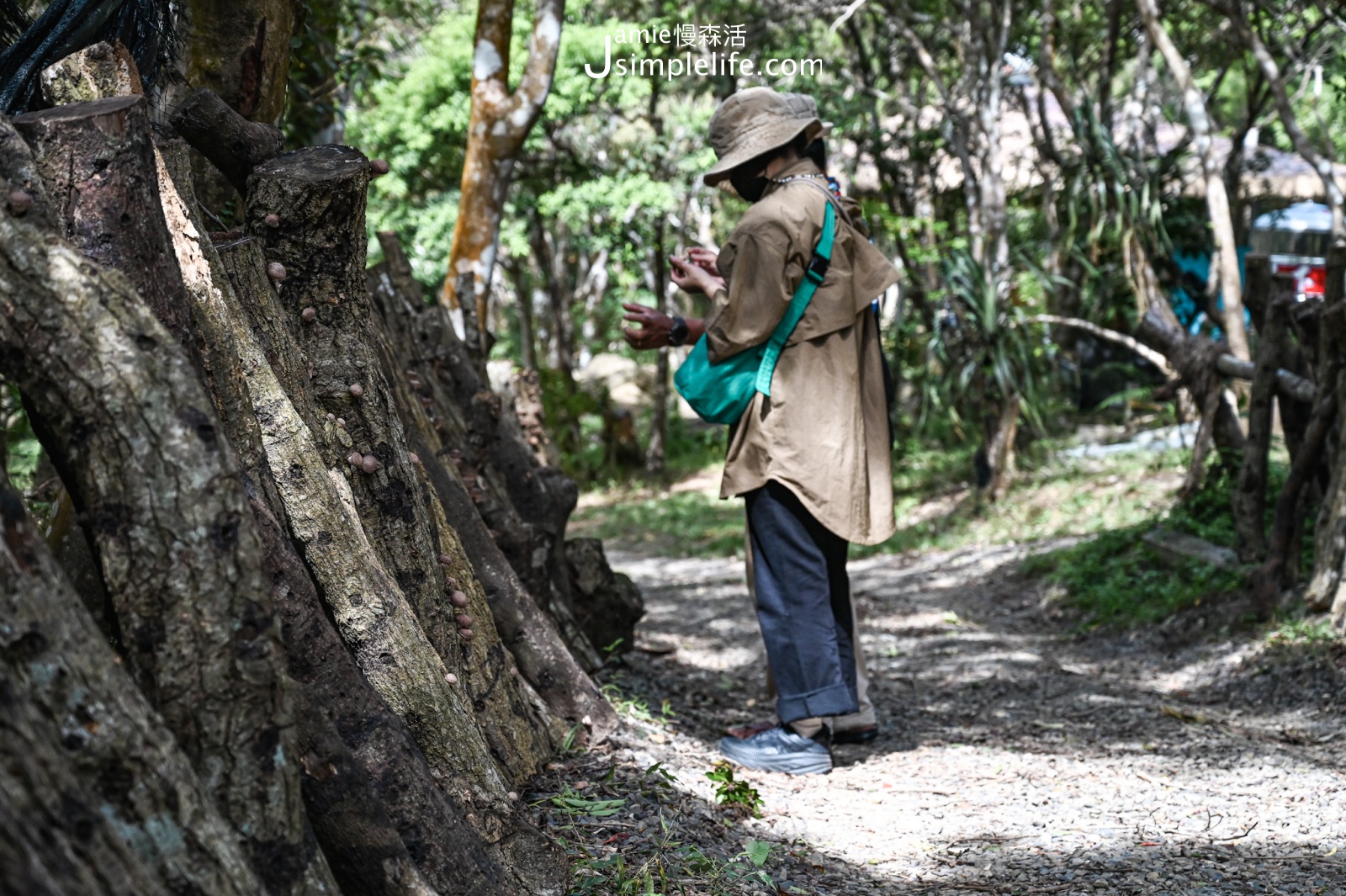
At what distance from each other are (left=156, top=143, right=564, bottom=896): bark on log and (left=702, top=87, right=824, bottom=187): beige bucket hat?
198cm

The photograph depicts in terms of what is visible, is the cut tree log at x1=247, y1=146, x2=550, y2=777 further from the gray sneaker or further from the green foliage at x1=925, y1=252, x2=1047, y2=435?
the green foliage at x1=925, y1=252, x2=1047, y2=435

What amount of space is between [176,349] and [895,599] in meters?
6.45

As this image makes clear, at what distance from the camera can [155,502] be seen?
1.71 metres

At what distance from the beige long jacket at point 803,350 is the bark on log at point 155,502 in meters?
2.19

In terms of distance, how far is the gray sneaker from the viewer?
149 inches

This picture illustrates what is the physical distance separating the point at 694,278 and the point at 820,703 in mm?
1480

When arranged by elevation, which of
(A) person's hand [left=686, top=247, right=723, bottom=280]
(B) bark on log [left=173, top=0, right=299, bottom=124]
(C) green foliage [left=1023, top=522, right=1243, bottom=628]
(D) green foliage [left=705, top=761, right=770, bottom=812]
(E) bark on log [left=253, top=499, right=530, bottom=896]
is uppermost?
(B) bark on log [left=173, top=0, right=299, bottom=124]

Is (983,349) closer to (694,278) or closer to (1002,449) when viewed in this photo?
(1002,449)

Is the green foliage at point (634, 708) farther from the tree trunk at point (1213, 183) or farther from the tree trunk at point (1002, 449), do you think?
the tree trunk at point (1002, 449)

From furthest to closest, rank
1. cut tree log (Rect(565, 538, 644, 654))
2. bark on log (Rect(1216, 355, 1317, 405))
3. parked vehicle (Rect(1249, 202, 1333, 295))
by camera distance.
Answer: parked vehicle (Rect(1249, 202, 1333, 295)) < bark on log (Rect(1216, 355, 1317, 405)) < cut tree log (Rect(565, 538, 644, 654))

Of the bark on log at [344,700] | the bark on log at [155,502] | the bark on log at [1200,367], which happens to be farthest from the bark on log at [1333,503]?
the bark on log at [155,502]

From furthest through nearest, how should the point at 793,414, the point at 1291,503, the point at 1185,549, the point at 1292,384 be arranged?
the point at 1185,549 < the point at 1292,384 < the point at 1291,503 < the point at 793,414

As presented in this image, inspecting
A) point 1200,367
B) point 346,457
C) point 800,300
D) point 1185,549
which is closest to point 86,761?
point 346,457

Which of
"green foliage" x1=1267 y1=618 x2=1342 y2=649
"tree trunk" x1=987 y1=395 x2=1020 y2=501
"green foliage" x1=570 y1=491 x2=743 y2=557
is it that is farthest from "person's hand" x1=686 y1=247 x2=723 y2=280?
"tree trunk" x1=987 y1=395 x2=1020 y2=501
